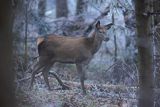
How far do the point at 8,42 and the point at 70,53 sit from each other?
5.02 meters

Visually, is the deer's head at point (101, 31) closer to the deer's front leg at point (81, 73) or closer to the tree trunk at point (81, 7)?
the deer's front leg at point (81, 73)

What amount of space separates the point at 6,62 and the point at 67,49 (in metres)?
5.01

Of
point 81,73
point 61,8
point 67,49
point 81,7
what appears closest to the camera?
point 67,49

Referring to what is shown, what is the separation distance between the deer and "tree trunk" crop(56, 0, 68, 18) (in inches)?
164

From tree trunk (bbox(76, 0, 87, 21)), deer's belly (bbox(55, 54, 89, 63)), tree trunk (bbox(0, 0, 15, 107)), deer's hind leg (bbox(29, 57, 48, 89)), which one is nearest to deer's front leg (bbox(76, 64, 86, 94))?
deer's belly (bbox(55, 54, 89, 63))

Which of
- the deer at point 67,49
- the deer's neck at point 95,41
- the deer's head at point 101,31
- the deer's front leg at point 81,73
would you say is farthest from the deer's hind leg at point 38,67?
the deer's head at point 101,31

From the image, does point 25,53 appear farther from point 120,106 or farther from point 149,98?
point 149,98

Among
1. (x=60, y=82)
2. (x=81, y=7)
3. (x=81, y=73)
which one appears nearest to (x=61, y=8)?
(x=81, y=7)

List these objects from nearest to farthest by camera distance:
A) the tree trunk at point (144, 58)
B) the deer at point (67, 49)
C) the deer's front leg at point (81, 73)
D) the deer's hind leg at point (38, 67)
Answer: the tree trunk at point (144, 58), the deer at point (67, 49), the deer's hind leg at point (38, 67), the deer's front leg at point (81, 73)

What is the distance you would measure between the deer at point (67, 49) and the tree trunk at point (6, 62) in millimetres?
4954

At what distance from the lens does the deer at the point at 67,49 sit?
7586 millimetres

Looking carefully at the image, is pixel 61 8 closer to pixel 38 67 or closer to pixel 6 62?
pixel 38 67

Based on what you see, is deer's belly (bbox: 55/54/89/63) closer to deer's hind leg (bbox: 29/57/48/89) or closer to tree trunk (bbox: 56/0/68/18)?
deer's hind leg (bbox: 29/57/48/89)

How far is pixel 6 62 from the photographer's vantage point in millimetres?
2570
